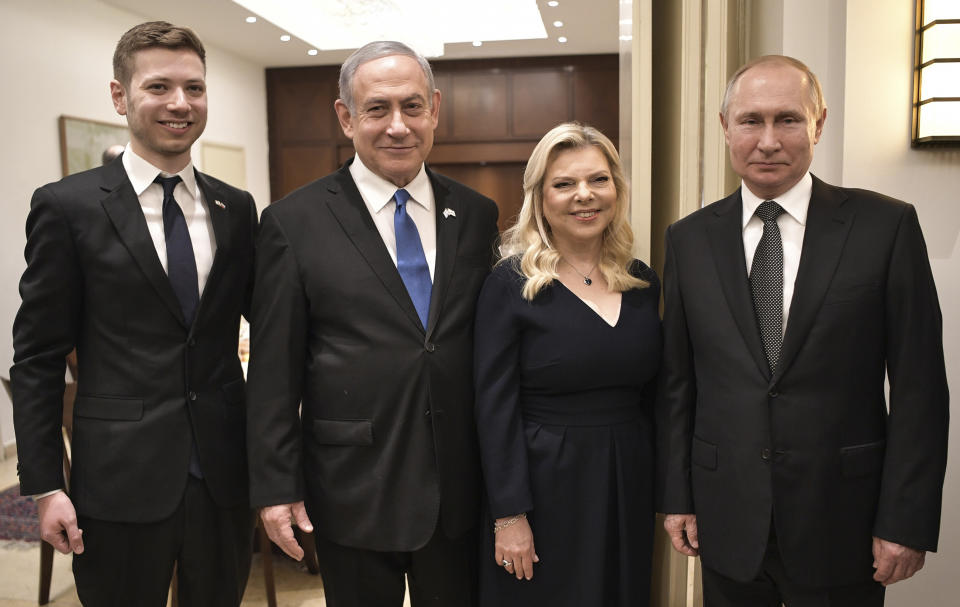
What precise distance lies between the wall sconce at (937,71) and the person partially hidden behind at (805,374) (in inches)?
24.4

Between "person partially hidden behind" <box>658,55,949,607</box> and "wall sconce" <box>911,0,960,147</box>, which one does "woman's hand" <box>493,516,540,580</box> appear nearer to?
"person partially hidden behind" <box>658,55,949,607</box>

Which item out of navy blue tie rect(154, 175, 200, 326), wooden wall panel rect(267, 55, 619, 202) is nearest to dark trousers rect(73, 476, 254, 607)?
navy blue tie rect(154, 175, 200, 326)

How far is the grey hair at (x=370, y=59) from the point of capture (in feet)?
6.06

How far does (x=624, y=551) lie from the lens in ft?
6.06

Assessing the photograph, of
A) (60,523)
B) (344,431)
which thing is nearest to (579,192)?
(344,431)

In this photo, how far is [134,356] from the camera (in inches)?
68.8

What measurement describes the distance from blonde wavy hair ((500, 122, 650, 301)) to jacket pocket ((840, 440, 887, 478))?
0.60 m

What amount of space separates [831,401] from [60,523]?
166 cm

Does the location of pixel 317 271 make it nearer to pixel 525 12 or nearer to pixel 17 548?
pixel 17 548

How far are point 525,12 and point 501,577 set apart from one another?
24.9ft

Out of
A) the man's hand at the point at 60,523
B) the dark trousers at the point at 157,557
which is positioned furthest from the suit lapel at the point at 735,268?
the man's hand at the point at 60,523

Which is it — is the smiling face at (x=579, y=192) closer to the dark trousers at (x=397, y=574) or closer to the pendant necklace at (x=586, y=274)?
the pendant necklace at (x=586, y=274)

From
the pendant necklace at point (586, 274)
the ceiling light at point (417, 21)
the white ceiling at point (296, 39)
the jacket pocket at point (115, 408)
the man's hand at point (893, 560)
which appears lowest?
the man's hand at point (893, 560)

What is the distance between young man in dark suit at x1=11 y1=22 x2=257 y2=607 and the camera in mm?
1735
